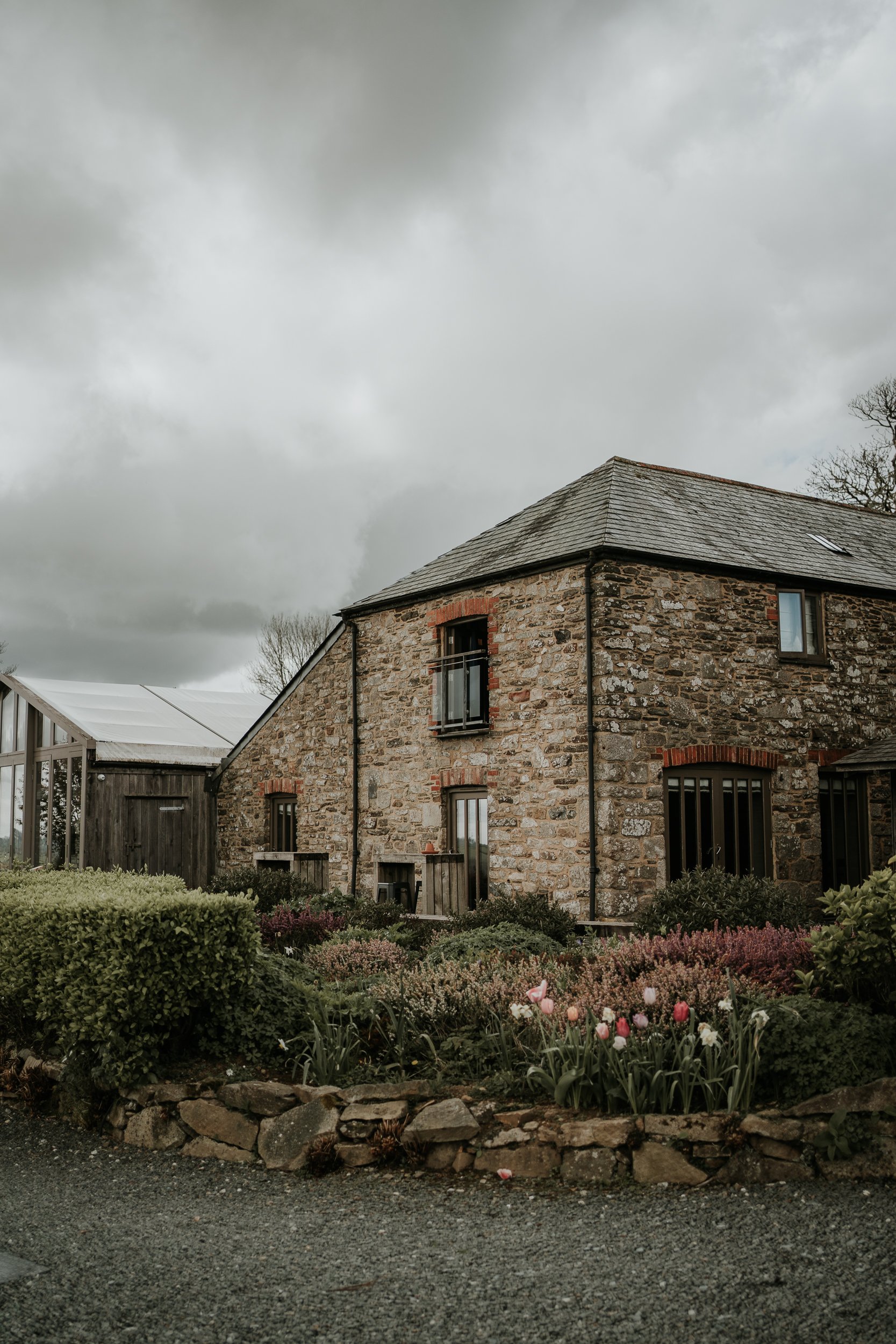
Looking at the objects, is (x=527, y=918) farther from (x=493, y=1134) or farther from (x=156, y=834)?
(x=156, y=834)

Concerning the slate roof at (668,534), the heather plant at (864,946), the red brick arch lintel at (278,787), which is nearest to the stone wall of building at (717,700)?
the slate roof at (668,534)

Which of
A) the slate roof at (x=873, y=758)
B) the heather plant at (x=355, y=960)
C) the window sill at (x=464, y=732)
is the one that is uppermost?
the window sill at (x=464, y=732)

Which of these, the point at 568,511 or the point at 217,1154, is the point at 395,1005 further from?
the point at 568,511

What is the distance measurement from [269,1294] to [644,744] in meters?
9.01

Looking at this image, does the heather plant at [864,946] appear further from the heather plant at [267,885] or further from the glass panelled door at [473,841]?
the heather plant at [267,885]

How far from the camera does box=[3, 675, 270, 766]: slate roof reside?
692 inches

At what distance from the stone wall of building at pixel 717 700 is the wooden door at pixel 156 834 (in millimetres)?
8628

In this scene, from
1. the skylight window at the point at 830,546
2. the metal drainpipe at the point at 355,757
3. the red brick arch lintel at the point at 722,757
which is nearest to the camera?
the red brick arch lintel at the point at 722,757

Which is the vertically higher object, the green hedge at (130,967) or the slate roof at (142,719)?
the slate roof at (142,719)

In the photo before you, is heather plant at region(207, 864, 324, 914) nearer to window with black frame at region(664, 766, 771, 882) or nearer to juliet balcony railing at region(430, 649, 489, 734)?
juliet balcony railing at region(430, 649, 489, 734)

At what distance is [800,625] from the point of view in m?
14.2

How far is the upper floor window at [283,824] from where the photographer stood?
1741cm

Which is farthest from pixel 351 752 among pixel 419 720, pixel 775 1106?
pixel 775 1106

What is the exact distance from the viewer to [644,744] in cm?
1237
